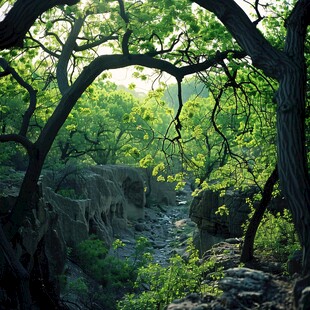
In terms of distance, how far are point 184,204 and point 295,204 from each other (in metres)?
46.2

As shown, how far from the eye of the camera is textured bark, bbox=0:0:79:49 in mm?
5952

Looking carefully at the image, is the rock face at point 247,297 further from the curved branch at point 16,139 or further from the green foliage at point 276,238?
A: the green foliage at point 276,238

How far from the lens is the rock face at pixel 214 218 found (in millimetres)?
20391

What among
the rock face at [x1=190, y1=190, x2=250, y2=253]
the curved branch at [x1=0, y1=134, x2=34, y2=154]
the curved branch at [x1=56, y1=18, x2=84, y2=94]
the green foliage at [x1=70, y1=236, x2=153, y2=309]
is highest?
the curved branch at [x1=56, y1=18, x2=84, y2=94]

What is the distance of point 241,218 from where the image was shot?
20156 mm

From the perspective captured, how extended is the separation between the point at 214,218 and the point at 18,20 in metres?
17.5

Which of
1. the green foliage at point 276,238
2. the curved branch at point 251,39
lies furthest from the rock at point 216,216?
the curved branch at point 251,39

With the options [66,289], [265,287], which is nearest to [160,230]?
[66,289]

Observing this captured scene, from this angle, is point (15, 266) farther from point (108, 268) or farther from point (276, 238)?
point (108, 268)

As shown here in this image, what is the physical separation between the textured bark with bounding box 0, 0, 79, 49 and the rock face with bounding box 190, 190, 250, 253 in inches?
598

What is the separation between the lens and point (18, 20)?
600cm

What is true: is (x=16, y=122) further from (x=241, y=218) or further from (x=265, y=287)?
(x=265, y=287)

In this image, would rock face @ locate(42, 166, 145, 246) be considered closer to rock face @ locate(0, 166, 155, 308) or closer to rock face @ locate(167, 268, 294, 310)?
rock face @ locate(0, 166, 155, 308)

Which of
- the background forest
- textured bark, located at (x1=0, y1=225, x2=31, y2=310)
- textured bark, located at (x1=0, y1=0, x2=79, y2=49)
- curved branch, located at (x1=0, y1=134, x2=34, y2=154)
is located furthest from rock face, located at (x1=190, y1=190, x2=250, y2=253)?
textured bark, located at (x1=0, y1=0, x2=79, y2=49)
